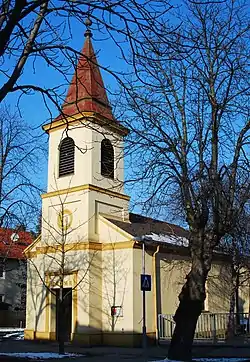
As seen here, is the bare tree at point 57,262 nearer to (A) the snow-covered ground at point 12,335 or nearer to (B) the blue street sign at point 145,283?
(A) the snow-covered ground at point 12,335

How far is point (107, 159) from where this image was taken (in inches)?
1107

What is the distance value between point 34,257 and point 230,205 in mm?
15198

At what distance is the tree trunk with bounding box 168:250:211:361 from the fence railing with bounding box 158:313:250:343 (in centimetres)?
792

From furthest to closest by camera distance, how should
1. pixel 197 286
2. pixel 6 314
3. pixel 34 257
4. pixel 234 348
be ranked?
1. pixel 6 314
2. pixel 34 257
3. pixel 234 348
4. pixel 197 286

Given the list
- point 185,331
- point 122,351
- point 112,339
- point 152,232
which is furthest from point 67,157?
point 185,331

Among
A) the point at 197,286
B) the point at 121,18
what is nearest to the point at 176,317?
the point at 197,286

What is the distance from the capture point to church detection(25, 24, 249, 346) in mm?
24438

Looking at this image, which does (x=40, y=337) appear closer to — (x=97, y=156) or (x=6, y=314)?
(x=97, y=156)

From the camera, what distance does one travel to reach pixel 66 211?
1060 inches

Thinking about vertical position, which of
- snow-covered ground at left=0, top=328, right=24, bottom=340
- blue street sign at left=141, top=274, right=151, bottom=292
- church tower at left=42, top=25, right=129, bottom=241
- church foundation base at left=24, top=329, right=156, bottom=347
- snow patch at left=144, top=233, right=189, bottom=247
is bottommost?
snow-covered ground at left=0, top=328, right=24, bottom=340

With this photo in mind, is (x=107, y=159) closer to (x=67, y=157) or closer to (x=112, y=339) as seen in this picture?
(x=67, y=157)

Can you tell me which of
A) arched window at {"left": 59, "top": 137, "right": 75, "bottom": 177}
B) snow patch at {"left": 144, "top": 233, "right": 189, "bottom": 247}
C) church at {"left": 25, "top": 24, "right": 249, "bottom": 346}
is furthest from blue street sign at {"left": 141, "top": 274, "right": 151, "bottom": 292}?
arched window at {"left": 59, "top": 137, "right": 75, "bottom": 177}

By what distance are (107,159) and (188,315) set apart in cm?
1388

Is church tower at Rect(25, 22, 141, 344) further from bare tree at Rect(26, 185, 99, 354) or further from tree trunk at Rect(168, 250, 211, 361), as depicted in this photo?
tree trunk at Rect(168, 250, 211, 361)
